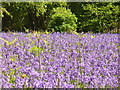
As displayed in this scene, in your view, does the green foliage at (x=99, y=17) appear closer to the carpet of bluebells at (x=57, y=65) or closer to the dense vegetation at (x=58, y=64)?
the dense vegetation at (x=58, y=64)

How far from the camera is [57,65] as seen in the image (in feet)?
14.8

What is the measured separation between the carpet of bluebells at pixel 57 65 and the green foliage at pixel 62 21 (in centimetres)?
830

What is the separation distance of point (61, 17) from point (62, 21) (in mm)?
291

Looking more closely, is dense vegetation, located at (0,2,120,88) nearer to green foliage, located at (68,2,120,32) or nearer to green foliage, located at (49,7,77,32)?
green foliage, located at (49,7,77,32)

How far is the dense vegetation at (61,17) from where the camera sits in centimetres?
1489

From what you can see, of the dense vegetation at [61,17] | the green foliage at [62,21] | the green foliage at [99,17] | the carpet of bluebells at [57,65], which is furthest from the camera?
the green foliage at [99,17]

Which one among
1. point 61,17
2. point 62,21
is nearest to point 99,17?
point 62,21

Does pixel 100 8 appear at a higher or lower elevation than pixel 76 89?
higher

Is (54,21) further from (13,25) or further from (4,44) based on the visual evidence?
(4,44)

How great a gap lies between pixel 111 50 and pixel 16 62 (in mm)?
2391

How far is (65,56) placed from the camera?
5.11 meters

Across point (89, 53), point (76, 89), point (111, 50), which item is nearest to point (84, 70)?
point (76, 89)

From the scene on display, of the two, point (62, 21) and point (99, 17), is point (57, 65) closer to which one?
point (62, 21)

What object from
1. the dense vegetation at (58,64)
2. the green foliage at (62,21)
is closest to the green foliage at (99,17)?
the green foliage at (62,21)
